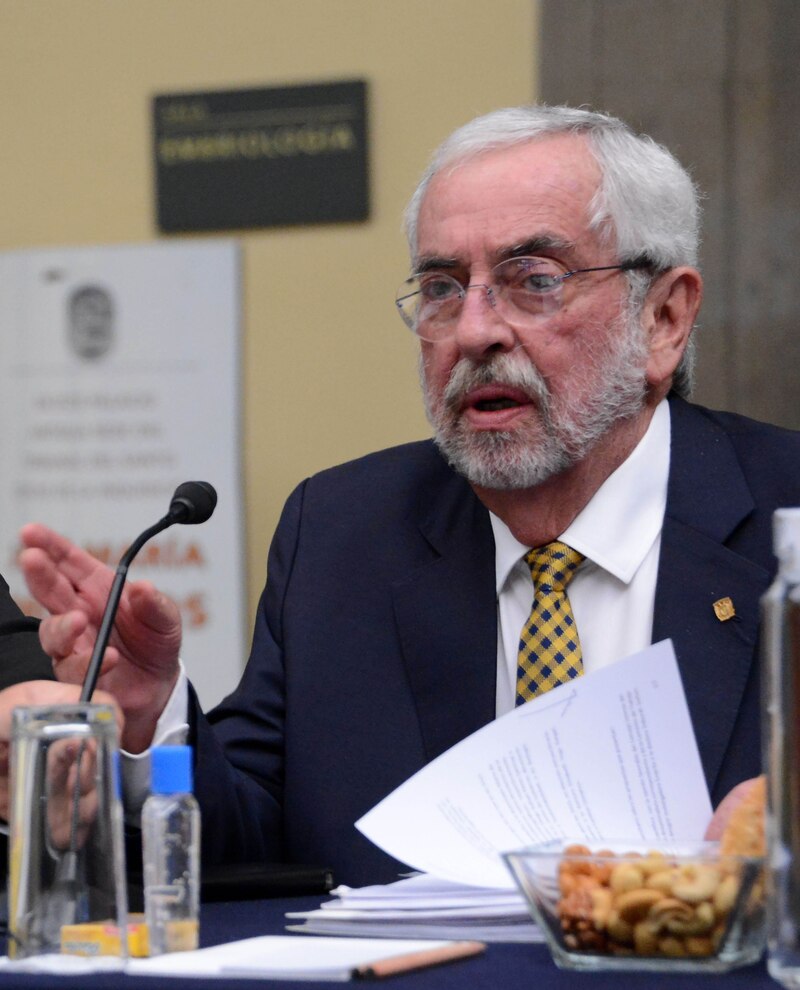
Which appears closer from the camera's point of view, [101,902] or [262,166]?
[101,902]

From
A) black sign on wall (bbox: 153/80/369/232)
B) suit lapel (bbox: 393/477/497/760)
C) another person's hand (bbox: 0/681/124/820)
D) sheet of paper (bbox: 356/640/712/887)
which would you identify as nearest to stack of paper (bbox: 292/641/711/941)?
sheet of paper (bbox: 356/640/712/887)

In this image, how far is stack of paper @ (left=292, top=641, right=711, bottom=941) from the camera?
1.20 metres

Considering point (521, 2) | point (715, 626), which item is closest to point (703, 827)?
point (715, 626)

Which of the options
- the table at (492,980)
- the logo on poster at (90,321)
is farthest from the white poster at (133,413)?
the table at (492,980)

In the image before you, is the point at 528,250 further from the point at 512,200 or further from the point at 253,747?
the point at 253,747

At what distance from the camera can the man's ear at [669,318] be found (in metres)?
2.01

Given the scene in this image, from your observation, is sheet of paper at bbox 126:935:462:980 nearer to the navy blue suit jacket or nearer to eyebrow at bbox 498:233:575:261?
the navy blue suit jacket

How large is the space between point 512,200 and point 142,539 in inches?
29.7

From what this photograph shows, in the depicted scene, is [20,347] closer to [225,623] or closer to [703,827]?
[225,623]

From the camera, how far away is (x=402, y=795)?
1.27m

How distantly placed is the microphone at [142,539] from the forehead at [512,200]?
23.4 inches

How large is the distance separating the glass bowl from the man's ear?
1105 millimetres

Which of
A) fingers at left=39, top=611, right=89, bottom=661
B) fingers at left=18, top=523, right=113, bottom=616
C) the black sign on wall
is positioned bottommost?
fingers at left=39, top=611, right=89, bottom=661

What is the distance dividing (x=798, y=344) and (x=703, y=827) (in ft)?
6.56
